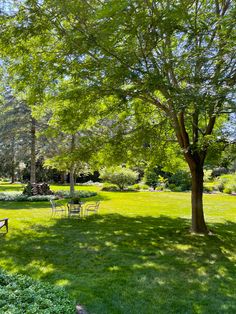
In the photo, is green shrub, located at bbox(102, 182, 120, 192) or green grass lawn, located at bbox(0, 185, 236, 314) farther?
green shrub, located at bbox(102, 182, 120, 192)

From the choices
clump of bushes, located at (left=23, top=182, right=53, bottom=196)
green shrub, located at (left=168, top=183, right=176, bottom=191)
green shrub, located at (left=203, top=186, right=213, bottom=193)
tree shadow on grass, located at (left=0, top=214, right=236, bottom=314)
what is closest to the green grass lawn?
tree shadow on grass, located at (left=0, top=214, right=236, bottom=314)

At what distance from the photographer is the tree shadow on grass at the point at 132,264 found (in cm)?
416

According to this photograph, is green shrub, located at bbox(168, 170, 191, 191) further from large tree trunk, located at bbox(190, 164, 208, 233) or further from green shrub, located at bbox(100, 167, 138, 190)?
large tree trunk, located at bbox(190, 164, 208, 233)

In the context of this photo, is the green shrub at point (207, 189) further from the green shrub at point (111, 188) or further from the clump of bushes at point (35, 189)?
the clump of bushes at point (35, 189)

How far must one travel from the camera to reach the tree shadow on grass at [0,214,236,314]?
4164 mm

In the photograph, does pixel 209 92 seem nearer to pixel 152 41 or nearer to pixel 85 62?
pixel 152 41

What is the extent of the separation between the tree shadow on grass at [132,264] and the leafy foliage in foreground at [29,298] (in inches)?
32.3

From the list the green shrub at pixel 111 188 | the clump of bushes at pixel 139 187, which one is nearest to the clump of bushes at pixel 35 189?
the green shrub at pixel 111 188

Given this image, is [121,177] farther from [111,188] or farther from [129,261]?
[129,261]

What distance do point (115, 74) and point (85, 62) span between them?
1.41 metres

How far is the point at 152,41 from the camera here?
616 cm

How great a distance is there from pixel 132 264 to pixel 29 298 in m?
3.06

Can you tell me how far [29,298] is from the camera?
304cm

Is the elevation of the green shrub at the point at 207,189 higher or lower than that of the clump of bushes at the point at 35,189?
lower
